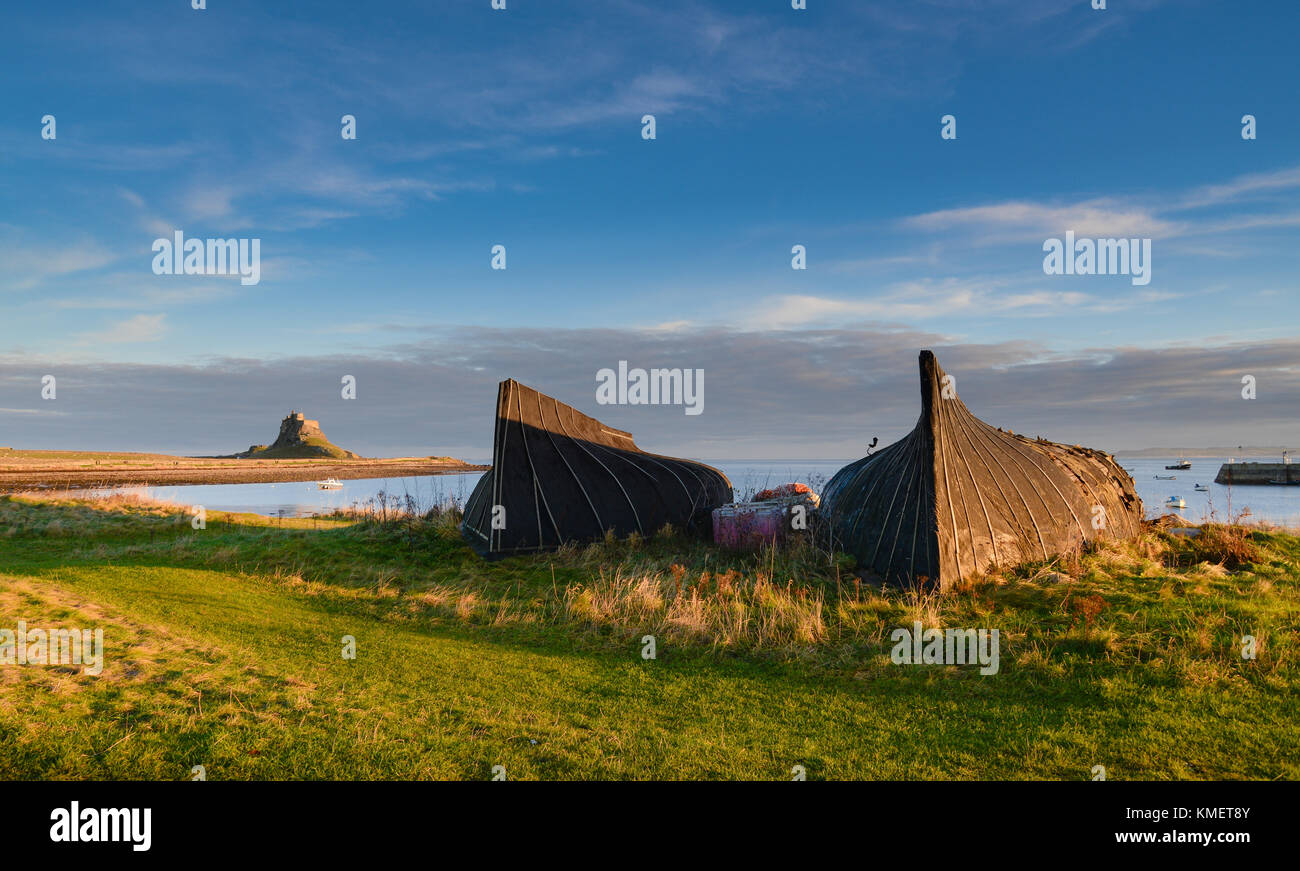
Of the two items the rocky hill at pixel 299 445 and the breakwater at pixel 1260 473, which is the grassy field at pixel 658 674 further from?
the rocky hill at pixel 299 445

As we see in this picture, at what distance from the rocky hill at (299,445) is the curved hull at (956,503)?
12970 cm

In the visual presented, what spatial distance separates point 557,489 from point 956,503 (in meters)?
9.17

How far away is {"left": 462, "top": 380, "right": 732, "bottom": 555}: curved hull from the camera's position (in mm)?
16844

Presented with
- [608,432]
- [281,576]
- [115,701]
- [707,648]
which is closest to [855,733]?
[707,648]

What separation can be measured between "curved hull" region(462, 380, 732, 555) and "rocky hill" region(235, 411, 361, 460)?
401ft

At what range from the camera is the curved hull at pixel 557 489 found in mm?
16844

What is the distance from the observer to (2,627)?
30.1 feet
